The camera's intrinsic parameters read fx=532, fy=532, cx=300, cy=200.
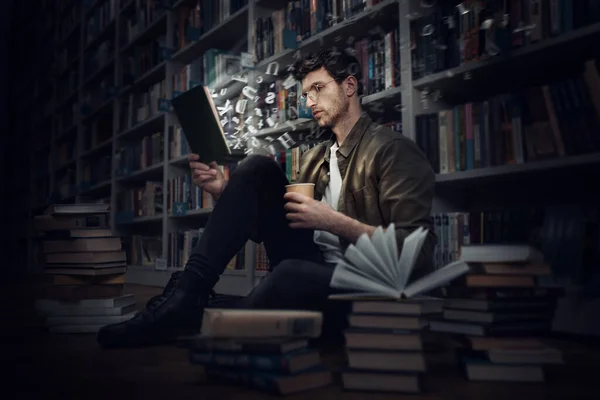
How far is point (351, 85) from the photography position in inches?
65.4

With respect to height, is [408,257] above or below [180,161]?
below

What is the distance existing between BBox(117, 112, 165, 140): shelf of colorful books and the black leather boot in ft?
8.43

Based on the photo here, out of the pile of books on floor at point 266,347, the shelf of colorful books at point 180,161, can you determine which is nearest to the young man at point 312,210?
the pile of books on floor at point 266,347

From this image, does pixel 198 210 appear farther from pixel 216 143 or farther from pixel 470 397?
pixel 470 397

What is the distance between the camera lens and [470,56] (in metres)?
1.68

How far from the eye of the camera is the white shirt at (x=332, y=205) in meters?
1.49

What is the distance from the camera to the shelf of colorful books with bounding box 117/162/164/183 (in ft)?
12.4

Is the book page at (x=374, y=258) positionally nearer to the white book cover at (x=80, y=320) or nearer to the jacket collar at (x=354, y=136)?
the jacket collar at (x=354, y=136)

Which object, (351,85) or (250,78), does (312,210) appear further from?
(250,78)

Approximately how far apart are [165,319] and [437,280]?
668 mm

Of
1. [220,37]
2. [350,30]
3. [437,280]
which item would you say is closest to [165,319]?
[437,280]

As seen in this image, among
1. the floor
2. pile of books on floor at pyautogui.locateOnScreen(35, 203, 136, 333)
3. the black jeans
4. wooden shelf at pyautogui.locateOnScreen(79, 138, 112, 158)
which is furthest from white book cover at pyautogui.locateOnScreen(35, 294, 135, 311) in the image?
wooden shelf at pyautogui.locateOnScreen(79, 138, 112, 158)

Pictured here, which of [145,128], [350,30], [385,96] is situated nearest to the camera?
[385,96]

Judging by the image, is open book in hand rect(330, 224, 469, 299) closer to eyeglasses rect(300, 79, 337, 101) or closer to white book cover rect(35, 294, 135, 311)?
eyeglasses rect(300, 79, 337, 101)
